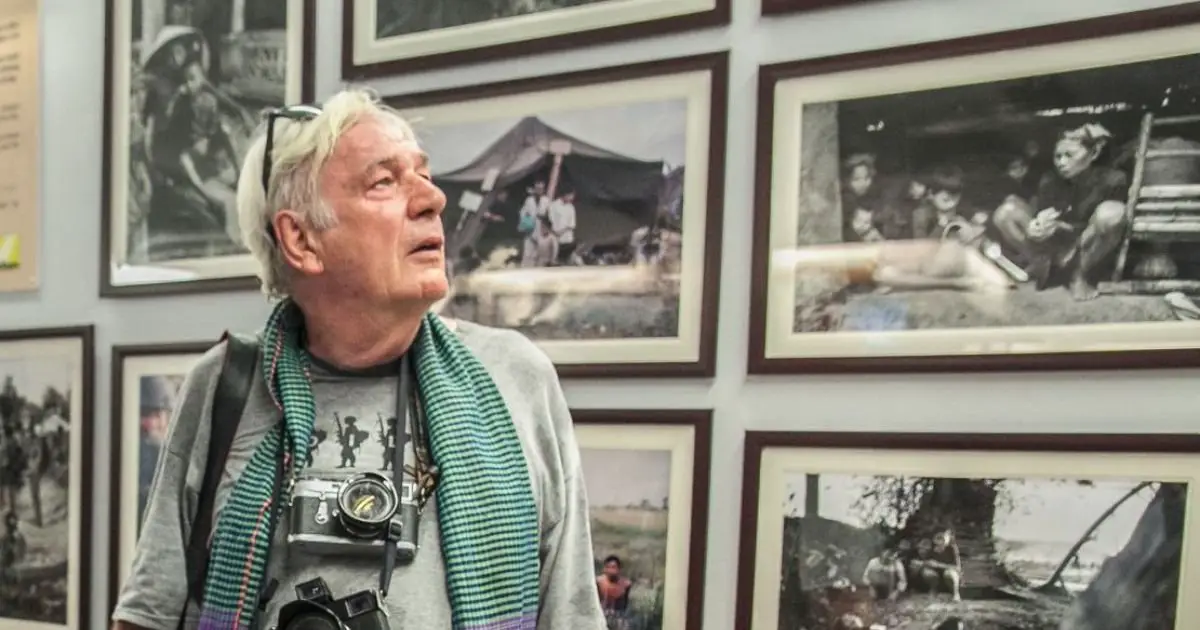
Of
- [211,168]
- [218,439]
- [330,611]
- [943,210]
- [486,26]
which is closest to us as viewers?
[330,611]

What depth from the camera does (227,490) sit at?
979 mm

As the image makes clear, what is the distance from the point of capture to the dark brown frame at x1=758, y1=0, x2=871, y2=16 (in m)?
1.16

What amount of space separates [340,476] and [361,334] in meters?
0.13

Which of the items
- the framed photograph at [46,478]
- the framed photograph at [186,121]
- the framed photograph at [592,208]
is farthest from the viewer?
the framed photograph at [46,478]

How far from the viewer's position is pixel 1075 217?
1.05 metres

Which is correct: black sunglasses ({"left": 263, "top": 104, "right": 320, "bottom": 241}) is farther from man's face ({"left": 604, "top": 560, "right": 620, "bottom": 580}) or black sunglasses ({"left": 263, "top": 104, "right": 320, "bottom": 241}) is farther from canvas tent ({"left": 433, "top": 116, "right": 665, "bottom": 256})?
man's face ({"left": 604, "top": 560, "right": 620, "bottom": 580})

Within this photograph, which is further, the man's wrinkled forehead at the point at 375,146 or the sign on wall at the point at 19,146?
the sign on wall at the point at 19,146

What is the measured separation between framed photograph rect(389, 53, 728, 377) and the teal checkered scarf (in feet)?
0.96

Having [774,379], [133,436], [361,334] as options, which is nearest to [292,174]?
[361,334]

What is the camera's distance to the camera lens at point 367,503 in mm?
917

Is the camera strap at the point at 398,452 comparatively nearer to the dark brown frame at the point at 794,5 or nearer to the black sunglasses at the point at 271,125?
the black sunglasses at the point at 271,125


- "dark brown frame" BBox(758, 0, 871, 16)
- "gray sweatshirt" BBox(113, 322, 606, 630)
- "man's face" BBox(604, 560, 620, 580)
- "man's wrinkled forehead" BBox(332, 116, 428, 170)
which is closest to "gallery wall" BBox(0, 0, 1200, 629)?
"dark brown frame" BBox(758, 0, 871, 16)

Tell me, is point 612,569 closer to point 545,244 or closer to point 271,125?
point 545,244

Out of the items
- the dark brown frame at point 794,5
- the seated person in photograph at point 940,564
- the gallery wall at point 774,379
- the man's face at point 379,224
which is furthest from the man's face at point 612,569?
the dark brown frame at point 794,5
